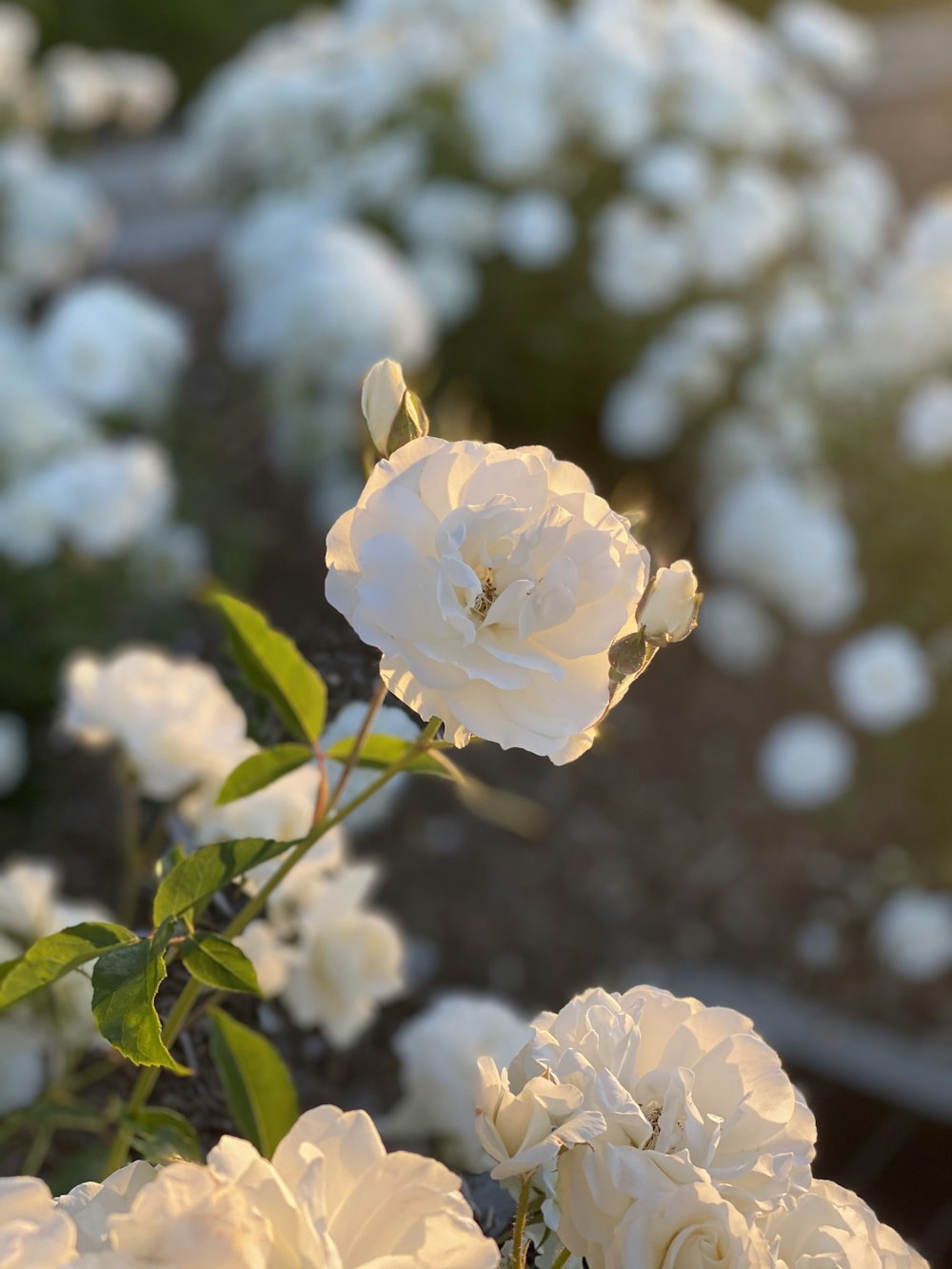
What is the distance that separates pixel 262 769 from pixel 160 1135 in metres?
0.18

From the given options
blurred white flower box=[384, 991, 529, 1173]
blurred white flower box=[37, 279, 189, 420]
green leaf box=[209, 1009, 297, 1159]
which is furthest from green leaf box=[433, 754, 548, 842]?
green leaf box=[209, 1009, 297, 1159]

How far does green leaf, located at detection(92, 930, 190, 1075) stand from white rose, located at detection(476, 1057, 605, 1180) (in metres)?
0.13

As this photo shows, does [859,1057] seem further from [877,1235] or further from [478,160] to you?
[478,160]

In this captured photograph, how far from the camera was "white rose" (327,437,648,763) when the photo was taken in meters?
0.48

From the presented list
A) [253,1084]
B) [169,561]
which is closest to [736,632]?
[169,561]

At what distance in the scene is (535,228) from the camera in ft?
8.61

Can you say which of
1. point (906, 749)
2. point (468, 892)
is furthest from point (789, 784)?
point (468, 892)

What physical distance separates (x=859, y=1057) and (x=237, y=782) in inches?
50.6

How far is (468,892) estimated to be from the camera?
236 cm

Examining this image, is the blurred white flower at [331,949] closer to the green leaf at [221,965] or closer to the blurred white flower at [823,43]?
the green leaf at [221,965]

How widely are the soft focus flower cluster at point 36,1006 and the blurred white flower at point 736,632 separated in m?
2.00

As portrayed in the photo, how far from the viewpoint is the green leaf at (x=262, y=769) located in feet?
2.09

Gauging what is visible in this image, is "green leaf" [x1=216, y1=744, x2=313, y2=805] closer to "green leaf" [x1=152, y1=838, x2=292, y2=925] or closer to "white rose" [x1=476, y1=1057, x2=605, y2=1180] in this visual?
"green leaf" [x1=152, y1=838, x2=292, y2=925]

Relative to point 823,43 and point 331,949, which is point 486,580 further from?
point 823,43
